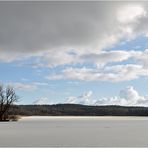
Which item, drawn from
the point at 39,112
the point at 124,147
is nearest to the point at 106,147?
the point at 124,147

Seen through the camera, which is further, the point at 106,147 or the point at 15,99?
the point at 15,99

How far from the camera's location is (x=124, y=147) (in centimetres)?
1830

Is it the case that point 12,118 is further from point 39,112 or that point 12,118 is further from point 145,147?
point 39,112

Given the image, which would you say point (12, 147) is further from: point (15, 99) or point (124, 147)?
point (15, 99)

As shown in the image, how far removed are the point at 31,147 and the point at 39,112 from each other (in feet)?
601

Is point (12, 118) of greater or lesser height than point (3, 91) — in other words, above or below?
below

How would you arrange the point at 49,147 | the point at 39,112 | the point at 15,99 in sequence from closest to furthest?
the point at 49,147 < the point at 15,99 < the point at 39,112

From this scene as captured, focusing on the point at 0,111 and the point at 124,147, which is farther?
the point at 0,111

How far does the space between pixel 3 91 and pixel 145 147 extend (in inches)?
1982

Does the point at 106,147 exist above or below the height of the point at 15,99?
below

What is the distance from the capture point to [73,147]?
18.1 metres

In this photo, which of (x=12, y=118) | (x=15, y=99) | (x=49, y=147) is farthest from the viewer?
(x=12, y=118)

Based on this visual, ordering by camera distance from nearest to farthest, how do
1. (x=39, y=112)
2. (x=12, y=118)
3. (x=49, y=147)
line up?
(x=49, y=147) → (x=12, y=118) → (x=39, y=112)

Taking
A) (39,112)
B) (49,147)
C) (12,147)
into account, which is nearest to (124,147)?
(49,147)
